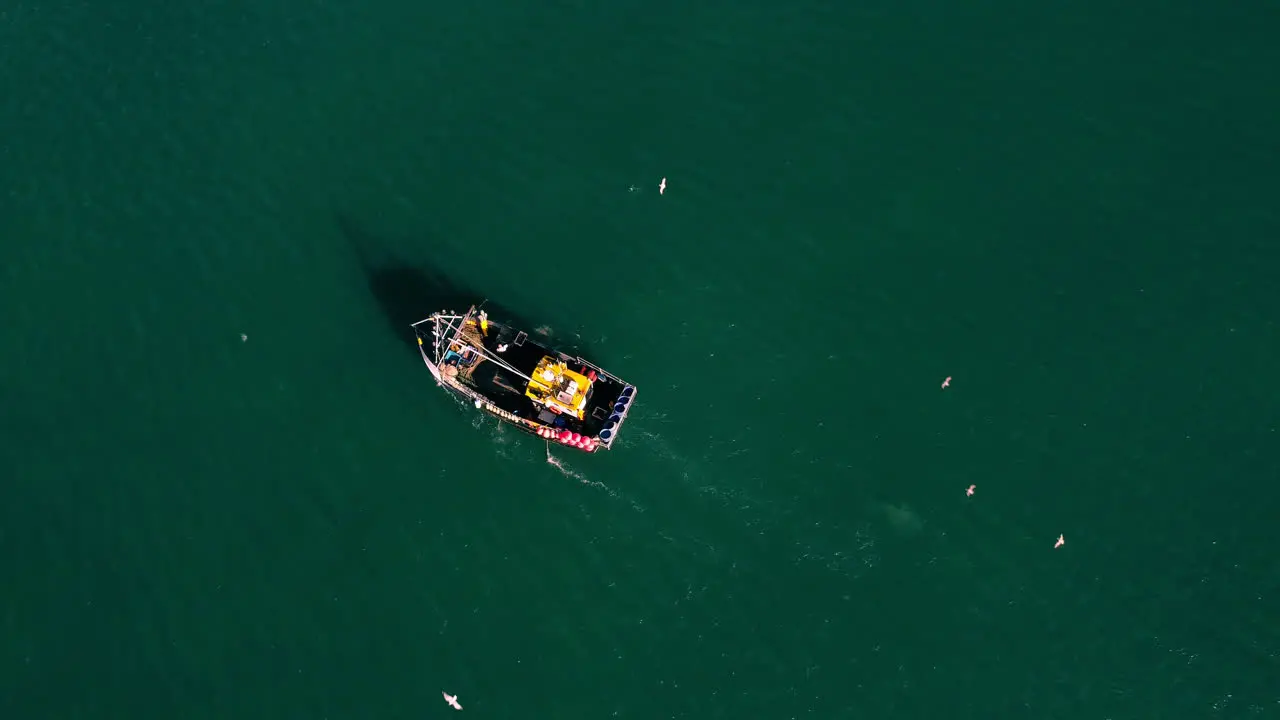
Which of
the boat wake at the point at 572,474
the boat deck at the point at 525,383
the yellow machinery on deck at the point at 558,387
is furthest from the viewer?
the boat deck at the point at 525,383

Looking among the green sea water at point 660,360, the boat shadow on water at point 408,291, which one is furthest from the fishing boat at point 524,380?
the green sea water at point 660,360

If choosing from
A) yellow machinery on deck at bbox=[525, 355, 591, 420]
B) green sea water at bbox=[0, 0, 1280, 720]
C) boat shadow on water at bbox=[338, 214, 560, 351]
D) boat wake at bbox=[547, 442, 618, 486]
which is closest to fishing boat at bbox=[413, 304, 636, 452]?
yellow machinery on deck at bbox=[525, 355, 591, 420]

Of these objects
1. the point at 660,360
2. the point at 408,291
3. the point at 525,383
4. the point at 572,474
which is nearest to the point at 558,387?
the point at 525,383

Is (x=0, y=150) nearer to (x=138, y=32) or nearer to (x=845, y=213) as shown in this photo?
(x=138, y=32)

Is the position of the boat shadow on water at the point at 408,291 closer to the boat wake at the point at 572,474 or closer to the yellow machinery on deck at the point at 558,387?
the yellow machinery on deck at the point at 558,387

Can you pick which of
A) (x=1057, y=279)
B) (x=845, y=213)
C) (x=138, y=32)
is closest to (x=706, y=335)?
(x=845, y=213)

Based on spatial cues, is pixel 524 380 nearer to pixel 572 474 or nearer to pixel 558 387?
pixel 558 387
